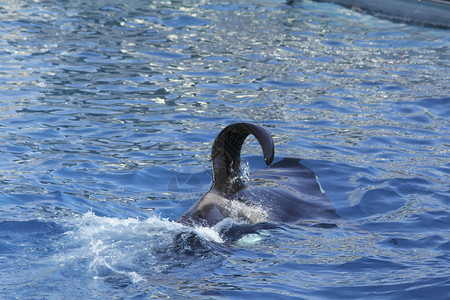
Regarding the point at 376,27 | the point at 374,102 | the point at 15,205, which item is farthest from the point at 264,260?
the point at 376,27

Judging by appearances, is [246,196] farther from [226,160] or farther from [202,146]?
[202,146]

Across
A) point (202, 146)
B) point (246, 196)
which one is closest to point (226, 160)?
point (246, 196)

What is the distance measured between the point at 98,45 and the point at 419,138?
21.2ft

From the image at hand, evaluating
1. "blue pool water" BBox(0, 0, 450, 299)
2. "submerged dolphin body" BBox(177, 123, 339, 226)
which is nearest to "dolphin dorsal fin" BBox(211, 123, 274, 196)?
"submerged dolphin body" BBox(177, 123, 339, 226)

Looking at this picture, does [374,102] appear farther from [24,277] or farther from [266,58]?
[24,277]

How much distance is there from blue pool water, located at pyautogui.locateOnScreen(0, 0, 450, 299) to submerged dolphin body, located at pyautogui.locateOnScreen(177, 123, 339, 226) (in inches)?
4.8

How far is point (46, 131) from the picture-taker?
798 cm

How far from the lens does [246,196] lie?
519 cm

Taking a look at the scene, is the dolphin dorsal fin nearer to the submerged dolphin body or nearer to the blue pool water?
the submerged dolphin body

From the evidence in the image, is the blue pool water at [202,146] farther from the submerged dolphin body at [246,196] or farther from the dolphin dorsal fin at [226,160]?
the dolphin dorsal fin at [226,160]

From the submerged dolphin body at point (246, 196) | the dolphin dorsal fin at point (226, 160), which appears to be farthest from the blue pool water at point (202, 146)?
the dolphin dorsal fin at point (226, 160)

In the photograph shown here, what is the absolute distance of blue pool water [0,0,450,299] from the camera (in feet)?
14.9

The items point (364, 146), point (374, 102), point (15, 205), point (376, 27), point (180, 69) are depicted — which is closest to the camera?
point (15, 205)

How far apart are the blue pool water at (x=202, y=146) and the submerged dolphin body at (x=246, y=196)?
0.40 ft
